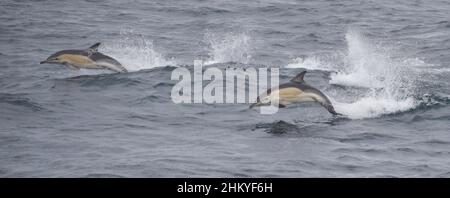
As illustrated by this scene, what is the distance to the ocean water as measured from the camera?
1461cm

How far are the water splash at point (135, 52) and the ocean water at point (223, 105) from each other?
0.06m

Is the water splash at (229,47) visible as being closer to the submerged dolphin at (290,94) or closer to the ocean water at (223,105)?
the ocean water at (223,105)

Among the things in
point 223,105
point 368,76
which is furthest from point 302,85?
point 368,76

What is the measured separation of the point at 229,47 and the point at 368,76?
5.46 meters

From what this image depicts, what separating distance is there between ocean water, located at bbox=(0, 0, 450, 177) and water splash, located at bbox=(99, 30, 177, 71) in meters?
0.06

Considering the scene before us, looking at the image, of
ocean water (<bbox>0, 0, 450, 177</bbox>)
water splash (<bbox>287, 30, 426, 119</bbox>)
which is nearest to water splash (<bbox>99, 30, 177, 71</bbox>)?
ocean water (<bbox>0, 0, 450, 177</bbox>)

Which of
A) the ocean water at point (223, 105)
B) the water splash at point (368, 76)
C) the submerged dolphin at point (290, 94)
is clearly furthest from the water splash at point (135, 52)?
the submerged dolphin at point (290, 94)

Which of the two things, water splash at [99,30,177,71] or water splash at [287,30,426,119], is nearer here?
water splash at [287,30,426,119]

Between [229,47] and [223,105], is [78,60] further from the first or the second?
[229,47]

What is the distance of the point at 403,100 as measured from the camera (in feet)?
64.5

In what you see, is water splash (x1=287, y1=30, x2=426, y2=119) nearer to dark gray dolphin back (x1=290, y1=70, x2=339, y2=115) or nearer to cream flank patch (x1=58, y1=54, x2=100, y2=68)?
dark gray dolphin back (x1=290, y1=70, x2=339, y2=115)

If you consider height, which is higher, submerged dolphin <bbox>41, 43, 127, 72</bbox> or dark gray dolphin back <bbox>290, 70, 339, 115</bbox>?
submerged dolphin <bbox>41, 43, 127, 72</bbox>

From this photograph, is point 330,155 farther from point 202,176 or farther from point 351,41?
point 351,41
